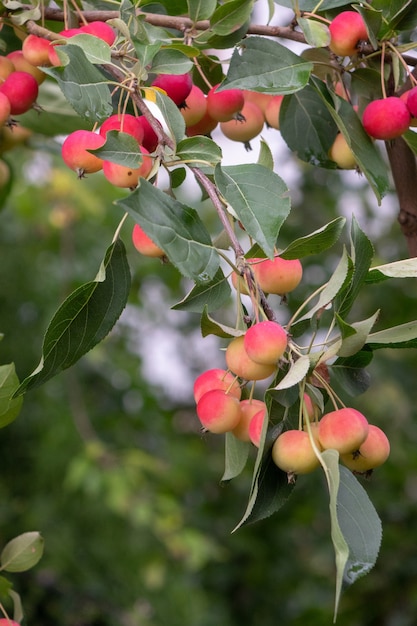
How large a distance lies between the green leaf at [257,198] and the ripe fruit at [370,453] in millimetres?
128

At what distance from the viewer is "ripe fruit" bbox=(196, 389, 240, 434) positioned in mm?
456

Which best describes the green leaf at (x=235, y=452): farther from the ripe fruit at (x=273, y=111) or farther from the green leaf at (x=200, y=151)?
the ripe fruit at (x=273, y=111)

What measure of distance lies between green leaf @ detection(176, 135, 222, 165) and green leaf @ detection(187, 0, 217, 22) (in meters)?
0.14

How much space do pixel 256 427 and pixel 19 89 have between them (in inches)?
11.6

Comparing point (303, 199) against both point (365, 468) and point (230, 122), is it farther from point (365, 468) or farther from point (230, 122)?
point (365, 468)

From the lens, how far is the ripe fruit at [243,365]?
16.9 inches

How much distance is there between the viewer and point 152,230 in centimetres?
40

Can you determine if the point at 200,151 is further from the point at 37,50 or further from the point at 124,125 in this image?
the point at 37,50

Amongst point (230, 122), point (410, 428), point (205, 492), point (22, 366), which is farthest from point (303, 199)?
point (230, 122)

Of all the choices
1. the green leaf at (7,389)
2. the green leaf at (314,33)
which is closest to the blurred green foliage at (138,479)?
the green leaf at (7,389)

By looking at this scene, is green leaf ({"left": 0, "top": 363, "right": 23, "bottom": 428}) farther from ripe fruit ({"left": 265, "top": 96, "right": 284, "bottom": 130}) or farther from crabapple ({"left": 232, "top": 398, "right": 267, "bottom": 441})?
ripe fruit ({"left": 265, "top": 96, "right": 284, "bottom": 130})

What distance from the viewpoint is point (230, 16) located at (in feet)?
1.73

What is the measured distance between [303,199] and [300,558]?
104 cm

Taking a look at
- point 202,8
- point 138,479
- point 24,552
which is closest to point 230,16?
point 202,8
